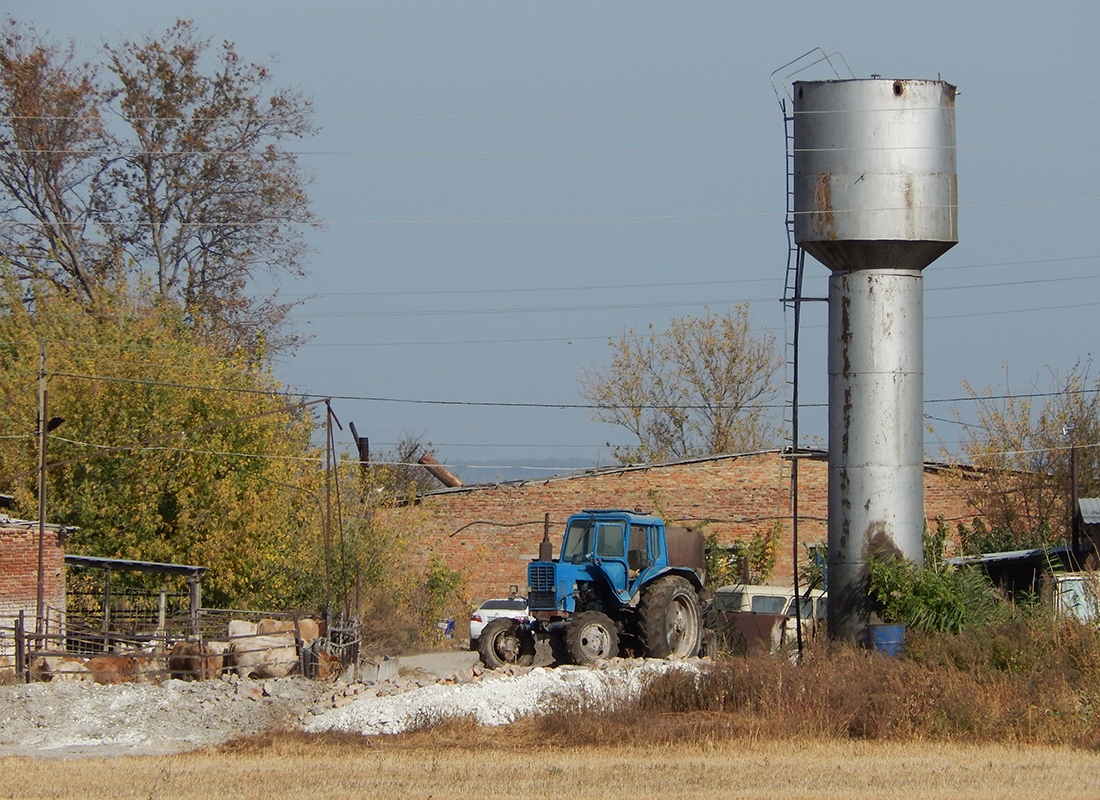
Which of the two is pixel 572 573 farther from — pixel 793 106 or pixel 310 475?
pixel 310 475

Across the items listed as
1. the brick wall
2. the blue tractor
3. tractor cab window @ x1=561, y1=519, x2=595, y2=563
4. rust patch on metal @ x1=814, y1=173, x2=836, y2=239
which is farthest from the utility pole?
the brick wall

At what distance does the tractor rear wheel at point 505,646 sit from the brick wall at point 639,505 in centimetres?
1699

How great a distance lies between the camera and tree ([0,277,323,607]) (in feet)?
111

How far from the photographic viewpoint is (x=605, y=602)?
25.4 m

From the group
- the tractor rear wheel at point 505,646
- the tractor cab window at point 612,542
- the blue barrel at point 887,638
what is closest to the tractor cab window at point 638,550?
the tractor cab window at point 612,542

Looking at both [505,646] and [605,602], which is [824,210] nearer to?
[605,602]

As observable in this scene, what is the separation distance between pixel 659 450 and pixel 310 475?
19466mm

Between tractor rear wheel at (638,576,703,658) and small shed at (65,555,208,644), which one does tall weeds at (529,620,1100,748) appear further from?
small shed at (65,555,208,644)

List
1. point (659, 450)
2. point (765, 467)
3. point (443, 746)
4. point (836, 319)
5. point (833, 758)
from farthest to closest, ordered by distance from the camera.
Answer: point (659, 450) → point (765, 467) → point (836, 319) → point (443, 746) → point (833, 758)

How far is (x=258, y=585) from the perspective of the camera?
35.8 m

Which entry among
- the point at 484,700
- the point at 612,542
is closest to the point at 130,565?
the point at 612,542

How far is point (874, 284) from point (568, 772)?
10.6 metres

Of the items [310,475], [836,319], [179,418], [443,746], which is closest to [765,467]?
[310,475]

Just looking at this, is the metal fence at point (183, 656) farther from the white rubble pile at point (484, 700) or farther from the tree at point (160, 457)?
the tree at point (160, 457)
